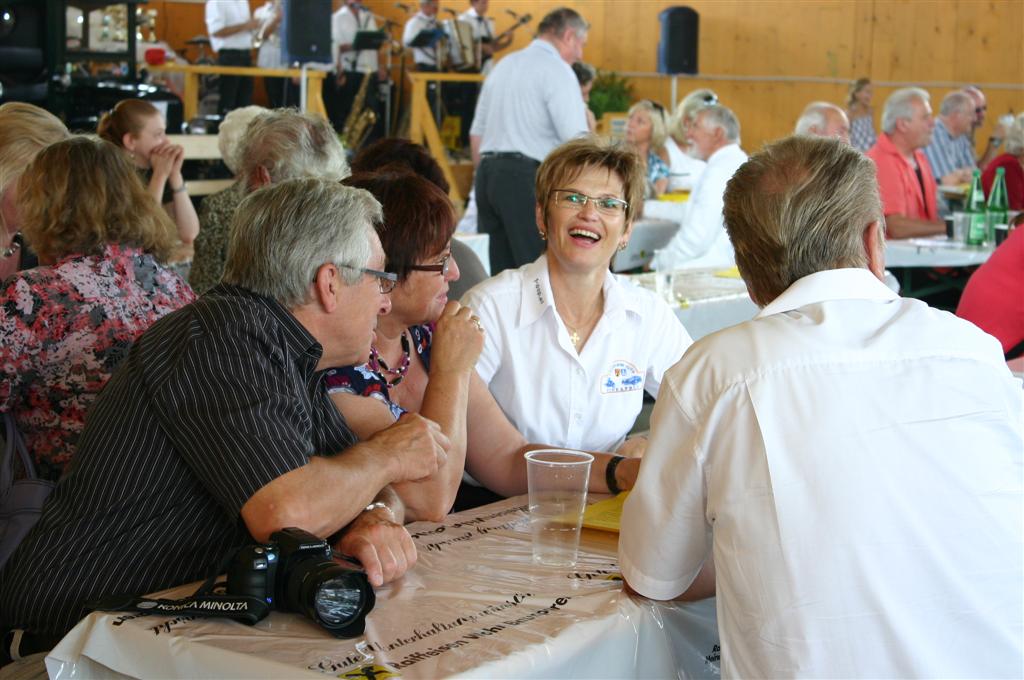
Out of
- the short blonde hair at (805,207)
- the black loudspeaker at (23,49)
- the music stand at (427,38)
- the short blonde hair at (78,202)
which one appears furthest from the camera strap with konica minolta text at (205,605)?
the music stand at (427,38)

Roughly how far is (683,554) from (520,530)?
1.43ft

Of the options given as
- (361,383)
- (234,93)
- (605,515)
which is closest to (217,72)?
(234,93)

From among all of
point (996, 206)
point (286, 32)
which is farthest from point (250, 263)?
point (286, 32)

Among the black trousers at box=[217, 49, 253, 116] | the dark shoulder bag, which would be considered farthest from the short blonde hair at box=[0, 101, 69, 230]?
the black trousers at box=[217, 49, 253, 116]

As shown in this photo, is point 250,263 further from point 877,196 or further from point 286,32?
point 286,32

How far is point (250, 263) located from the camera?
171 centimetres

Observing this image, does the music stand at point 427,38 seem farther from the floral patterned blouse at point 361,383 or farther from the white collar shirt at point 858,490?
the white collar shirt at point 858,490

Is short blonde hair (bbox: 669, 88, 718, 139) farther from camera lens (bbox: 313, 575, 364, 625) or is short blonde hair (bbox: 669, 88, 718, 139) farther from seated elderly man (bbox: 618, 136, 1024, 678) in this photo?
camera lens (bbox: 313, 575, 364, 625)

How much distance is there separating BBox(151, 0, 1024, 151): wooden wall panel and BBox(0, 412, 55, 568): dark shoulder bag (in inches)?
369

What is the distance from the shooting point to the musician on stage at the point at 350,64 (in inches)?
447

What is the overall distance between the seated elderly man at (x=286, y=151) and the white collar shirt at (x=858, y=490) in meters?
2.12

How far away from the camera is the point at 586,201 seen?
265 centimetres

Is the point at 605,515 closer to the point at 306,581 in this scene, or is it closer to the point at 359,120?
the point at 306,581

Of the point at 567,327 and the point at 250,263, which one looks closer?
the point at 250,263
